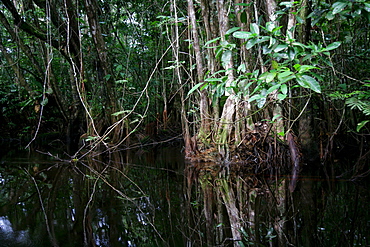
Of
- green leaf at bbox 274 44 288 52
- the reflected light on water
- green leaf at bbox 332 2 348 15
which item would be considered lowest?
the reflected light on water

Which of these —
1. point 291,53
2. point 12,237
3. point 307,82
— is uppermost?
point 291,53

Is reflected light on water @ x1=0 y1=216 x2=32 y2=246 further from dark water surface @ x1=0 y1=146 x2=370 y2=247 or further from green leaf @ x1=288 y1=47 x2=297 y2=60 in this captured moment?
green leaf @ x1=288 y1=47 x2=297 y2=60

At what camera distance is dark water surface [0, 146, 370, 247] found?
1.52 metres

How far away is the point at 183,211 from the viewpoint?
200 centimetres

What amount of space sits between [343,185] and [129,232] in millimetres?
1877

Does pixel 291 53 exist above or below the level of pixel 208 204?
above

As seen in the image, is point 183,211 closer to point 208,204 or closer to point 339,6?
point 208,204

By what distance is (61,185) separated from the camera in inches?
112

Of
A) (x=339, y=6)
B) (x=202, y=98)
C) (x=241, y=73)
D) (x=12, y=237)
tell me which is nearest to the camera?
(x=12, y=237)

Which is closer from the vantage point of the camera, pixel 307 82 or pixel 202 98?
pixel 307 82

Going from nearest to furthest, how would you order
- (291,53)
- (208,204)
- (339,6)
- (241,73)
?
1. (339,6)
2. (291,53)
3. (208,204)
4. (241,73)

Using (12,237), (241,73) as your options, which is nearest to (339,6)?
(241,73)

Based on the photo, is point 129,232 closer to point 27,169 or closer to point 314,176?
point 314,176

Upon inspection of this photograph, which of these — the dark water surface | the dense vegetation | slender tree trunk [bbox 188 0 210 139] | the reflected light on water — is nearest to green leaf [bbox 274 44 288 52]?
the dense vegetation
